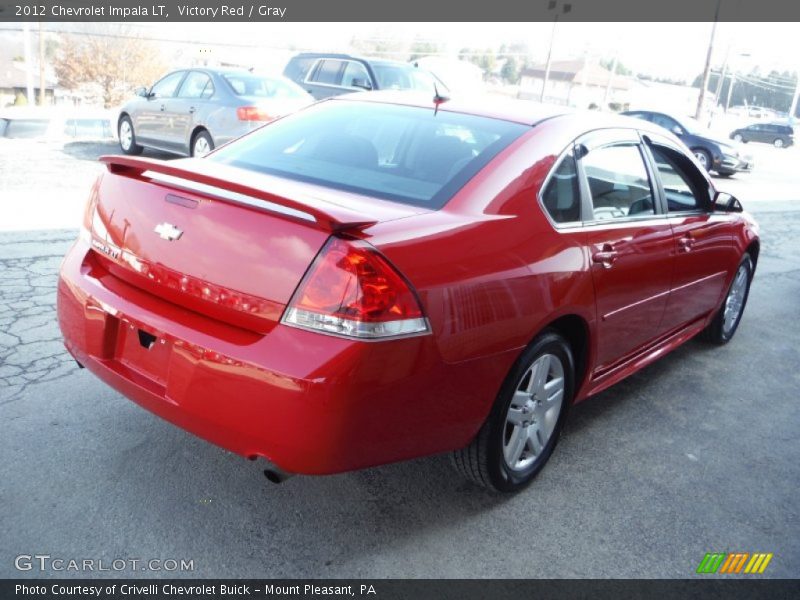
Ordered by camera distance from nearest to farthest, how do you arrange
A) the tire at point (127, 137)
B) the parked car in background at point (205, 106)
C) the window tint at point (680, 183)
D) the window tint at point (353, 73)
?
the window tint at point (680, 183) → the parked car in background at point (205, 106) → the tire at point (127, 137) → the window tint at point (353, 73)

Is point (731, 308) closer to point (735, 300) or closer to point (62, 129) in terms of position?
point (735, 300)

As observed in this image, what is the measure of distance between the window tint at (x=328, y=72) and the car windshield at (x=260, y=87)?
8.37ft

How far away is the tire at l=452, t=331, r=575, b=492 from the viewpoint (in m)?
2.81

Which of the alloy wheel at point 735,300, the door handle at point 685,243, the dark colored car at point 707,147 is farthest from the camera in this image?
the dark colored car at point 707,147

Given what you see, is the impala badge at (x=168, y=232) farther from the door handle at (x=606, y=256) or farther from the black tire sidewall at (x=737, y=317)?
the black tire sidewall at (x=737, y=317)

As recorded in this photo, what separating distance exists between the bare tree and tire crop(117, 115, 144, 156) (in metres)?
33.4

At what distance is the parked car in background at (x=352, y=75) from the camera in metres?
12.8

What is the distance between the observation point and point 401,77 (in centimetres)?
1312

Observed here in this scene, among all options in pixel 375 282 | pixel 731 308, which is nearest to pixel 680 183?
pixel 731 308

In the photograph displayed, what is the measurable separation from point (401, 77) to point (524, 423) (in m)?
11.1

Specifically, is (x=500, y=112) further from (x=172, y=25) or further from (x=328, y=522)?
(x=172, y=25)

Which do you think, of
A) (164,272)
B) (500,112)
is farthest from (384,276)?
(500,112)

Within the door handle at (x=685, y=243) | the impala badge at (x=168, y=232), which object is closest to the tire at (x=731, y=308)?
the door handle at (x=685, y=243)
